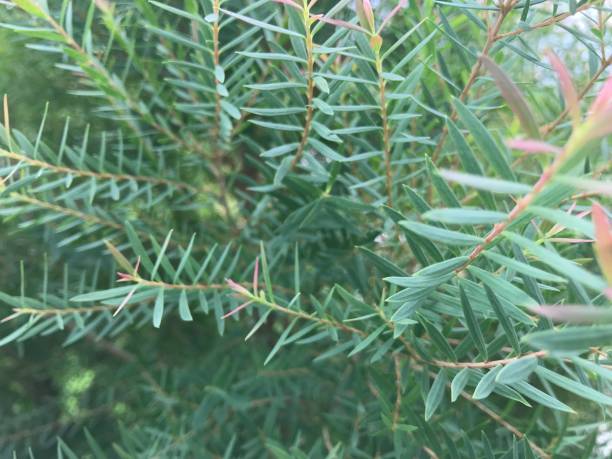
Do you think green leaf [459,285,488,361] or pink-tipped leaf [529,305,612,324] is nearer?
pink-tipped leaf [529,305,612,324]

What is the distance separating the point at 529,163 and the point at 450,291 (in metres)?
0.29

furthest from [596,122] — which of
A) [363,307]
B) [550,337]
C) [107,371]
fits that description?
[107,371]

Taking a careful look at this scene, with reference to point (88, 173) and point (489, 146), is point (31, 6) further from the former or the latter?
point (489, 146)

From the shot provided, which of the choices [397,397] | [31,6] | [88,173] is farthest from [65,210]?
[397,397]

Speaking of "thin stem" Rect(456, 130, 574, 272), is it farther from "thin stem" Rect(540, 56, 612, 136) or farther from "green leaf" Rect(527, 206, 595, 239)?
"thin stem" Rect(540, 56, 612, 136)

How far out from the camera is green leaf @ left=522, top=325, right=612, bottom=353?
0.13 meters

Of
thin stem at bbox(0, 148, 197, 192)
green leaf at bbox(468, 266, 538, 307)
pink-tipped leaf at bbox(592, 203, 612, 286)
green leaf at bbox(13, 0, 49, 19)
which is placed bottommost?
thin stem at bbox(0, 148, 197, 192)

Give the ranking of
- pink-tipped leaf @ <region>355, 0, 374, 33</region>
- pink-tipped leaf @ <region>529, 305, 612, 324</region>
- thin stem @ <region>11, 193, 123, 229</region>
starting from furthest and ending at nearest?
thin stem @ <region>11, 193, 123, 229</region>, pink-tipped leaf @ <region>355, 0, 374, 33</region>, pink-tipped leaf @ <region>529, 305, 612, 324</region>

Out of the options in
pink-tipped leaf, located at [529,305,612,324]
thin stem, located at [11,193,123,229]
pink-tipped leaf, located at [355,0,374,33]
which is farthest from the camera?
thin stem, located at [11,193,123,229]

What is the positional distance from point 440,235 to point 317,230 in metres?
0.23

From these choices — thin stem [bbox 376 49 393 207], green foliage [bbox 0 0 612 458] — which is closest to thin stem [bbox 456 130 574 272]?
green foliage [bbox 0 0 612 458]

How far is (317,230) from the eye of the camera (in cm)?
40

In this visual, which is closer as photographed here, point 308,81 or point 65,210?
point 308,81

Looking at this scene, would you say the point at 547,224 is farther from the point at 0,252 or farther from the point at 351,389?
the point at 0,252
